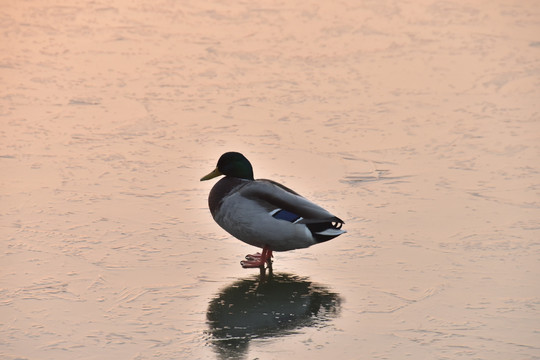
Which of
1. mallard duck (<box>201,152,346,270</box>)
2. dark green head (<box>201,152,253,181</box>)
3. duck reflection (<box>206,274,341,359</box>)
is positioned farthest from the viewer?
dark green head (<box>201,152,253,181</box>)

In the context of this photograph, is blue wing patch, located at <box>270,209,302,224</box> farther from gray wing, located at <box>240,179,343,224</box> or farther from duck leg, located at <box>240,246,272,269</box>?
duck leg, located at <box>240,246,272,269</box>

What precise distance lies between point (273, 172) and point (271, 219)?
1.45 meters

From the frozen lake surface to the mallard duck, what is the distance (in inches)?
6.4

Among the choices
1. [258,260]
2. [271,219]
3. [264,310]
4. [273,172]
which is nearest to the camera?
[264,310]

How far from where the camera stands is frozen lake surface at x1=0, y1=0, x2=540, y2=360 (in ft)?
15.8

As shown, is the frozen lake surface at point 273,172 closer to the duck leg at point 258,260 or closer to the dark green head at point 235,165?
the duck leg at point 258,260

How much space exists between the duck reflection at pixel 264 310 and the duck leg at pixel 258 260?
106 millimetres

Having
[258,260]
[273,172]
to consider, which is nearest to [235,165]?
[258,260]

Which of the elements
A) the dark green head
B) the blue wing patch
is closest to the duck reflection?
the blue wing patch

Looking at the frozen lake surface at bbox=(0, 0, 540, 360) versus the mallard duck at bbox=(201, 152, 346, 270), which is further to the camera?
the mallard duck at bbox=(201, 152, 346, 270)

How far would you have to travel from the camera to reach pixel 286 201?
18.2 feet

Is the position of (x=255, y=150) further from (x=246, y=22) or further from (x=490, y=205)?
(x=246, y=22)

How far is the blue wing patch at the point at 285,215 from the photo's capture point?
5.51m

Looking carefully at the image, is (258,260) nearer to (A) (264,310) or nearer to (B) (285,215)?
(B) (285,215)
